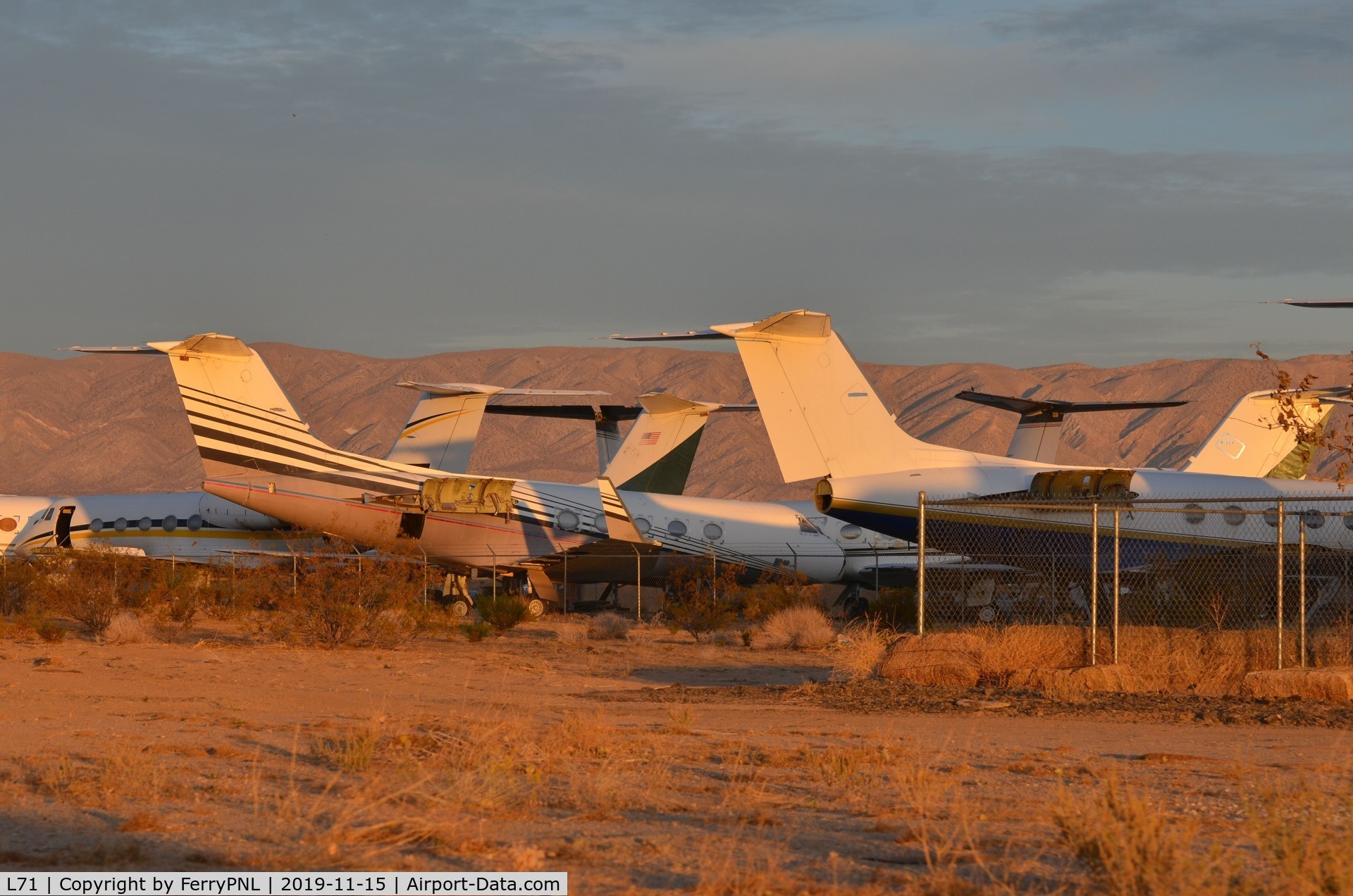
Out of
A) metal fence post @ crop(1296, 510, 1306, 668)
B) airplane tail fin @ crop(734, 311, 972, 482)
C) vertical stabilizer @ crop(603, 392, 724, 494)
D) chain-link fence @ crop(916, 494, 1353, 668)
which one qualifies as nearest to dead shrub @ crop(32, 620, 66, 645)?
airplane tail fin @ crop(734, 311, 972, 482)

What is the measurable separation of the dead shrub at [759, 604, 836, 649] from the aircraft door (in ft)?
72.2

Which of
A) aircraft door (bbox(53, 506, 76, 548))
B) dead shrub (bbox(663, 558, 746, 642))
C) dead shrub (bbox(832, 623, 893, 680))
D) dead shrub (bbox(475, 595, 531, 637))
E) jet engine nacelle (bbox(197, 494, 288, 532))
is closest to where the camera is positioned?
dead shrub (bbox(832, 623, 893, 680))

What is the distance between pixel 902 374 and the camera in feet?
499

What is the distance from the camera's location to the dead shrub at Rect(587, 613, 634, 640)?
96.7ft

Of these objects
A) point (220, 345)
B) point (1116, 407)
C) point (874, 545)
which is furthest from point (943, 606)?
point (220, 345)

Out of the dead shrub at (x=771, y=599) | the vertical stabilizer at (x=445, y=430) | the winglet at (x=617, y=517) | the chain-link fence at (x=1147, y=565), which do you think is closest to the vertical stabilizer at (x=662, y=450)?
the vertical stabilizer at (x=445, y=430)

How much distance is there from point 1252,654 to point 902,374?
136744mm

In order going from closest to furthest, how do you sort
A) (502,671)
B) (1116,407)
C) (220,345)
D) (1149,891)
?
(1149,891) < (502,671) < (220,345) < (1116,407)

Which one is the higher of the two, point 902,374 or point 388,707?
point 902,374

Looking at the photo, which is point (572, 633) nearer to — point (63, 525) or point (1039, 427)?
point (1039, 427)

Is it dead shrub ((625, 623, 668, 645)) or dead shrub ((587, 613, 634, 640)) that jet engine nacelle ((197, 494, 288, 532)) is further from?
dead shrub ((625, 623, 668, 645))

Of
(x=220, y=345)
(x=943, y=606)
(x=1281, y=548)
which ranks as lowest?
(x=943, y=606)

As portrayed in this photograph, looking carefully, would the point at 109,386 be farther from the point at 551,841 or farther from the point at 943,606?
the point at 551,841

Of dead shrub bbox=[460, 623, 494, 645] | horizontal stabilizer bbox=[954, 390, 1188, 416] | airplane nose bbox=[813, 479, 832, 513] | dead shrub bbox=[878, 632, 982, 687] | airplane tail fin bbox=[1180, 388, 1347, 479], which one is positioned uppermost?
horizontal stabilizer bbox=[954, 390, 1188, 416]
